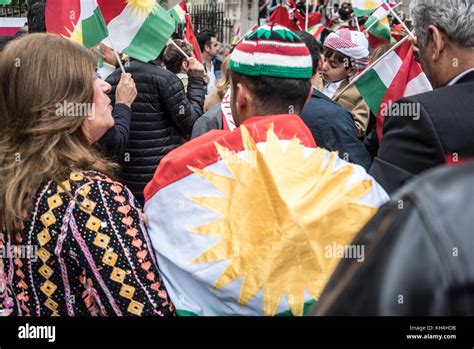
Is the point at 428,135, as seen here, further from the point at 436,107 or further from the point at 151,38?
the point at 151,38

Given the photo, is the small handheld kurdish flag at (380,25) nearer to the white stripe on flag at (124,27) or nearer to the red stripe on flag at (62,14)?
the white stripe on flag at (124,27)

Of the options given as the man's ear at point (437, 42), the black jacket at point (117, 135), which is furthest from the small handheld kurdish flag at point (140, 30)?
the man's ear at point (437, 42)

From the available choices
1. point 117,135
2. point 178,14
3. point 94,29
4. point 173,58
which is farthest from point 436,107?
point 178,14

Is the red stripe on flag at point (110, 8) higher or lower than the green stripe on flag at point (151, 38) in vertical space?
higher

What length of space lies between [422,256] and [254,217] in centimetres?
127

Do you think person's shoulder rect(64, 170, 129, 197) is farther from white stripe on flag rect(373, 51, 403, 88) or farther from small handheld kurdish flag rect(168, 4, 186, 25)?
small handheld kurdish flag rect(168, 4, 186, 25)

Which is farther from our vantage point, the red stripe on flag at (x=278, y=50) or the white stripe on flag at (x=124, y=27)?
the white stripe on flag at (x=124, y=27)

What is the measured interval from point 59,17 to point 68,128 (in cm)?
265

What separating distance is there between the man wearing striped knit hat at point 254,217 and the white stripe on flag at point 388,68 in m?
2.78

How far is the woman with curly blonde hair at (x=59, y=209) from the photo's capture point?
207 centimetres

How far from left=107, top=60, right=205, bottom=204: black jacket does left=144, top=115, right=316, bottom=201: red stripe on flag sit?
8.61 feet

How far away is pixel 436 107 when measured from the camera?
222 centimetres

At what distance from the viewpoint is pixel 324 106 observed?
384cm

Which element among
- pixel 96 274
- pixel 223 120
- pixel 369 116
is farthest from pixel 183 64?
pixel 96 274
